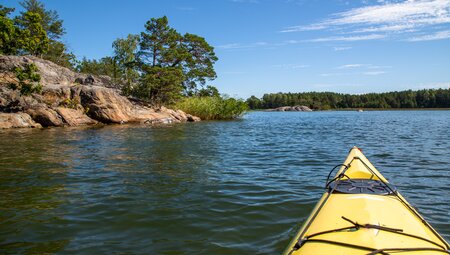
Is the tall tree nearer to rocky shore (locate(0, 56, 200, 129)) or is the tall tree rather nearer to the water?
rocky shore (locate(0, 56, 200, 129))

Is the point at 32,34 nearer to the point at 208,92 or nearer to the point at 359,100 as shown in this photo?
the point at 208,92

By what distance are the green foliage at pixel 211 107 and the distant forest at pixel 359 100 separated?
79536mm

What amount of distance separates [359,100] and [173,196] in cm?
12380

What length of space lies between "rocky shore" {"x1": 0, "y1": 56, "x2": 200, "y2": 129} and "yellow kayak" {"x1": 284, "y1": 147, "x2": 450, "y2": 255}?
910 inches

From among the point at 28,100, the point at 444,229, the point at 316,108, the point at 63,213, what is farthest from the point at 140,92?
the point at 316,108

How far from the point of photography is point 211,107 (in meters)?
34.1

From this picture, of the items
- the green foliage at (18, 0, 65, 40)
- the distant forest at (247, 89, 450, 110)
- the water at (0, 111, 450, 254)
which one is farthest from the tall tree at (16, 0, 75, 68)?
the distant forest at (247, 89, 450, 110)

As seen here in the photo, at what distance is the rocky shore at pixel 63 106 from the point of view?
23281 millimetres

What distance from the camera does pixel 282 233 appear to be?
4.62 m

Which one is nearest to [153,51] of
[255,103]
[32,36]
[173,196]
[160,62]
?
[160,62]

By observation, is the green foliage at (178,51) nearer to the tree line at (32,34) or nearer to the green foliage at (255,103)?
the tree line at (32,34)

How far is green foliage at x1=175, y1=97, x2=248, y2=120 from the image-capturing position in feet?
112

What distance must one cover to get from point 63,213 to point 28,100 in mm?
23375

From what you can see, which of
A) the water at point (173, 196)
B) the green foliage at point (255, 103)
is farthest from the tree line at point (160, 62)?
the green foliage at point (255, 103)
